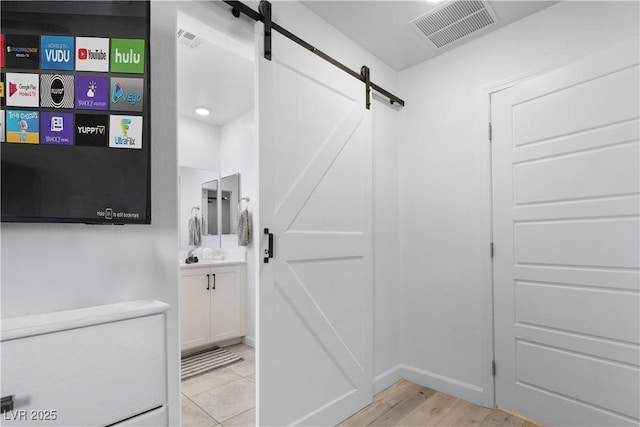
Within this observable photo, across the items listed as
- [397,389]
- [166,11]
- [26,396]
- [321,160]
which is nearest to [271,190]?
[321,160]

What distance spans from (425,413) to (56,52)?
8.93ft

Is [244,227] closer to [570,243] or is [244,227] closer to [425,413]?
[425,413]

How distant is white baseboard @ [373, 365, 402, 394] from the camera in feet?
8.36

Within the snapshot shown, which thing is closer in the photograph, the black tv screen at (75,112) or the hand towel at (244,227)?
the black tv screen at (75,112)

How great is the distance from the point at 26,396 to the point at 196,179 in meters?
3.34

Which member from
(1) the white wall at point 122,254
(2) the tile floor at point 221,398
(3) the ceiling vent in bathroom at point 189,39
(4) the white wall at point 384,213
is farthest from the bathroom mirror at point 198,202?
(1) the white wall at point 122,254

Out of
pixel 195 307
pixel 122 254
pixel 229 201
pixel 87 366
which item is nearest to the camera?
pixel 87 366

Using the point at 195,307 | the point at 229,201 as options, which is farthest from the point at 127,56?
the point at 229,201

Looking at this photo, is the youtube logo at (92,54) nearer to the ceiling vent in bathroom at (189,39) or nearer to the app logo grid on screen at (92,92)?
the app logo grid on screen at (92,92)

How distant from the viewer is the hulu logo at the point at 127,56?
1.20 m

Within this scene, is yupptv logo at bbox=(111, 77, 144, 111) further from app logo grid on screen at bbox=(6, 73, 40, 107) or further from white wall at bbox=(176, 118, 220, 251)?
white wall at bbox=(176, 118, 220, 251)

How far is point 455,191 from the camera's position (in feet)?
8.44

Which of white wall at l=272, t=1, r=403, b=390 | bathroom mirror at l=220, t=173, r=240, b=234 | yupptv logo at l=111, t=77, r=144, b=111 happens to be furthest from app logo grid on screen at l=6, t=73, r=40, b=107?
bathroom mirror at l=220, t=173, r=240, b=234

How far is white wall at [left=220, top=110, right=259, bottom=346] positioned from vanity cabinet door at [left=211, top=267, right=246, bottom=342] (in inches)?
3.5
